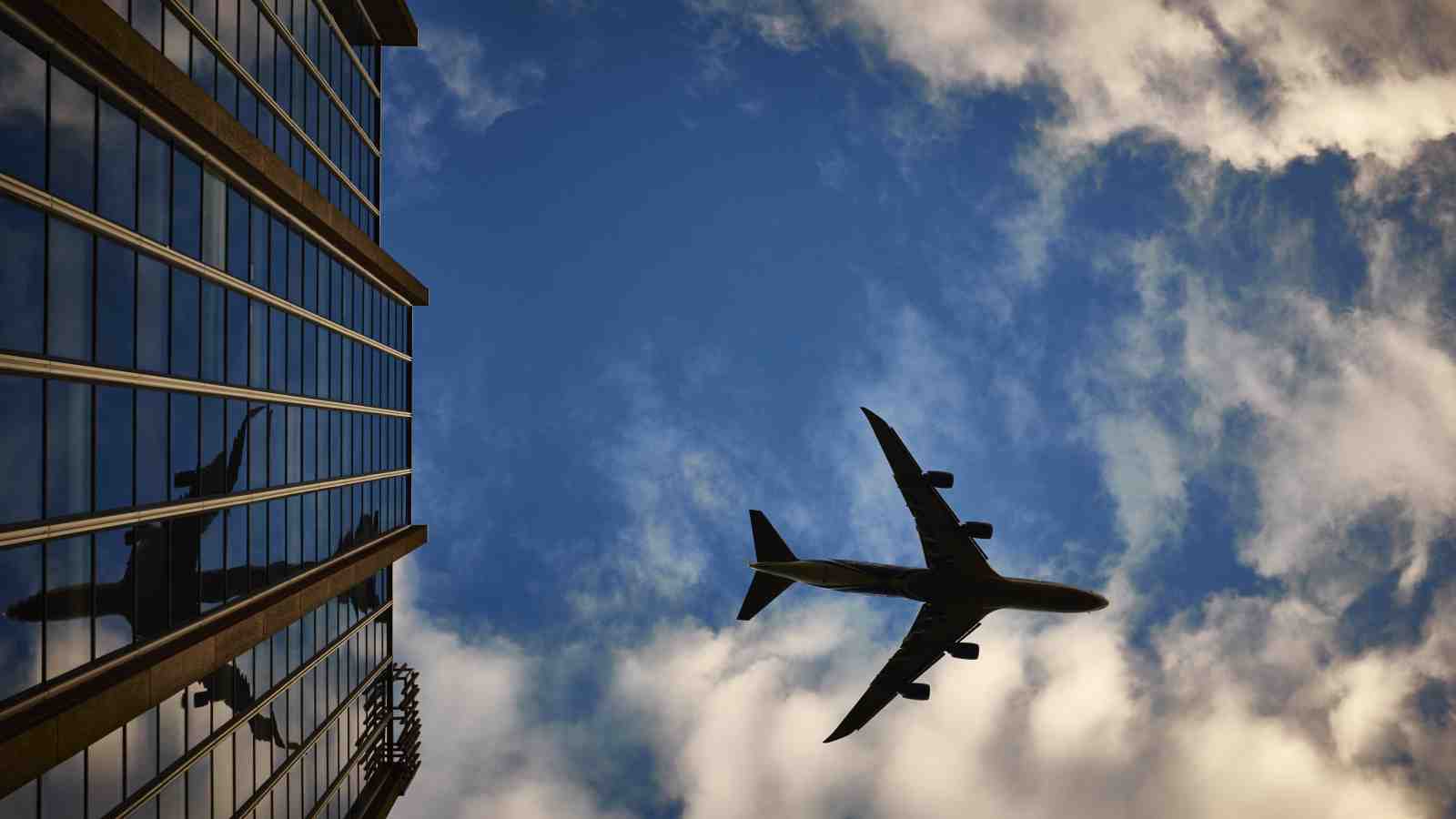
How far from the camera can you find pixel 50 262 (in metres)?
13.9

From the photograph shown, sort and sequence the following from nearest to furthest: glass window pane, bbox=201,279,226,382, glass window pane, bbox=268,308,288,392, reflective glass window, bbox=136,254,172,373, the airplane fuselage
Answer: reflective glass window, bbox=136,254,172,373, glass window pane, bbox=201,279,226,382, glass window pane, bbox=268,308,288,392, the airplane fuselage

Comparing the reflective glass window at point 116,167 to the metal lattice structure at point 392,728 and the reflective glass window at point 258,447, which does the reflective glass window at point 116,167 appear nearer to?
the reflective glass window at point 258,447

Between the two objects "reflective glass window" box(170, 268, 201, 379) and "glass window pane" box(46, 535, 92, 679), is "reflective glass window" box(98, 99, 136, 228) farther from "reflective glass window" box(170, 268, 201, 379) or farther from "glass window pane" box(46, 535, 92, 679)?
"glass window pane" box(46, 535, 92, 679)

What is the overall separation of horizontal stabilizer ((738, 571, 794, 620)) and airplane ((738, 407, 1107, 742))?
512 millimetres

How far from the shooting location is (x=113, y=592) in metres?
16.4

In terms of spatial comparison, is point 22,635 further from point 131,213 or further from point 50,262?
point 131,213

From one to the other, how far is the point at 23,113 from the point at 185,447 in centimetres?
900

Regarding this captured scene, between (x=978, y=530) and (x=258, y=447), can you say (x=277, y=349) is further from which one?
(x=978, y=530)

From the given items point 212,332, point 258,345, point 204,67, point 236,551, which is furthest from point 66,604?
point 204,67

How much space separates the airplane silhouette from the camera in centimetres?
1518

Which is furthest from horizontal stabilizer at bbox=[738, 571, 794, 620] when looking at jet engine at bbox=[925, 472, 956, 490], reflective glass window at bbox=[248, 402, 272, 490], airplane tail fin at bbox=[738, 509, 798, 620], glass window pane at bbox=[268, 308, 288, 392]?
glass window pane at bbox=[268, 308, 288, 392]

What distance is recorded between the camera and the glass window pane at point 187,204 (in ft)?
60.8

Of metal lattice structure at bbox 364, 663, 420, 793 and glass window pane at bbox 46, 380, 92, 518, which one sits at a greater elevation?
glass window pane at bbox 46, 380, 92, 518

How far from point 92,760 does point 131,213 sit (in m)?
12.8
